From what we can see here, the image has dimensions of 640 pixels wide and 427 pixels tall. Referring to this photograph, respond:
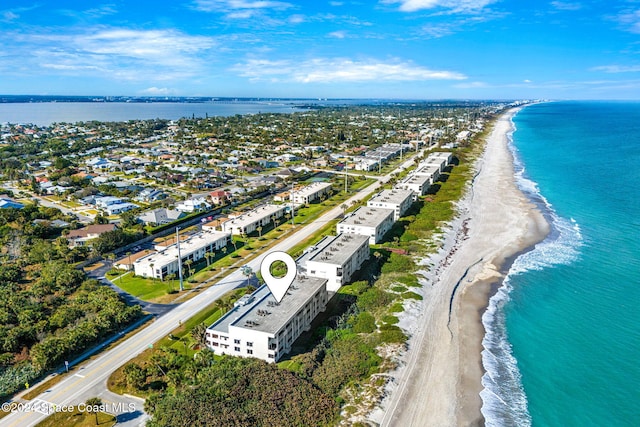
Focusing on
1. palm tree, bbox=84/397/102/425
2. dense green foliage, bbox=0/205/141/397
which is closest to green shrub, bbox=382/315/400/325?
dense green foliage, bbox=0/205/141/397

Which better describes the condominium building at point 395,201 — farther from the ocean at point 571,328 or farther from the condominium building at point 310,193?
the ocean at point 571,328

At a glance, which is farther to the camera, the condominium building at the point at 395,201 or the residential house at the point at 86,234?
the condominium building at the point at 395,201

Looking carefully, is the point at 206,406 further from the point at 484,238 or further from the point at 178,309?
the point at 484,238

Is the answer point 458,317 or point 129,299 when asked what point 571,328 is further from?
point 129,299

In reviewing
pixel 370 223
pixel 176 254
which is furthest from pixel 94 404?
pixel 370 223

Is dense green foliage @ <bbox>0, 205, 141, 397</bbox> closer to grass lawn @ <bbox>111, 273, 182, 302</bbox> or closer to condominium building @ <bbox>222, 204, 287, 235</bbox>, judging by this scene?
grass lawn @ <bbox>111, 273, 182, 302</bbox>

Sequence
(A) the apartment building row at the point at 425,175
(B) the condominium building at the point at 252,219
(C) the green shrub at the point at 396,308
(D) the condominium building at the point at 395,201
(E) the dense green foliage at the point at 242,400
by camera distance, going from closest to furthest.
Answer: (E) the dense green foliage at the point at 242,400
(C) the green shrub at the point at 396,308
(B) the condominium building at the point at 252,219
(D) the condominium building at the point at 395,201
(A) the apartment building row at the point at 425,175

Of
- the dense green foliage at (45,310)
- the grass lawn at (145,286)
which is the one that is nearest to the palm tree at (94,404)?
the dense green foliage at (45,310)
